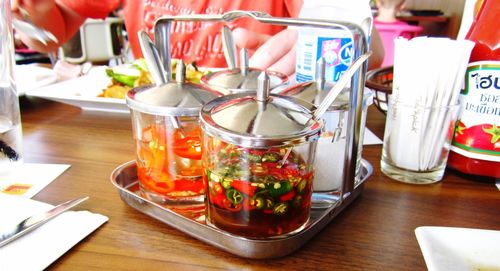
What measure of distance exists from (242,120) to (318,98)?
130 mm

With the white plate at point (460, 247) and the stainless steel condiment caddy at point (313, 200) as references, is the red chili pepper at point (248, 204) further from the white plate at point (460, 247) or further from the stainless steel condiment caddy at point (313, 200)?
the white plate at point (460, 247)

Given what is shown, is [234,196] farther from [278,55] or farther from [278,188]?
[278,55]

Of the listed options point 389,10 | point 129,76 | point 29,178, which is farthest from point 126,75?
point 389,10

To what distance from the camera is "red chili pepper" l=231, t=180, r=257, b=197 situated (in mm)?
402

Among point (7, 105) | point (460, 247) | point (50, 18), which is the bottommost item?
point (460, 247)

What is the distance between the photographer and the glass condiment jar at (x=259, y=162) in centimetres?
39

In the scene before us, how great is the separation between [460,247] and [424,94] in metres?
0.23

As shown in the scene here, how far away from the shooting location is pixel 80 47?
3.34 metres

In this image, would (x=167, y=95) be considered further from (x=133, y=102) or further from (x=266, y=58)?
(x=266, y=58)

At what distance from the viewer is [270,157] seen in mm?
415

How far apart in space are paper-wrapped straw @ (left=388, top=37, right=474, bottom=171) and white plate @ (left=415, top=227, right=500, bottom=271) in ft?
0.51

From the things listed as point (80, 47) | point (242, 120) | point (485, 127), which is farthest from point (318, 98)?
point (80, 47)

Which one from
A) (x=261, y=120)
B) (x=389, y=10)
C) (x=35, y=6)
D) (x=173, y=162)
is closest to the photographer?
(x=261, y=120)

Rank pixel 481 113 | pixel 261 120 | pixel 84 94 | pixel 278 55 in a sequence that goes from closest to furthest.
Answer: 1. pixel 261 120
2. pixel 481 113
3. pixel 84 94
4. pixel 278 55
